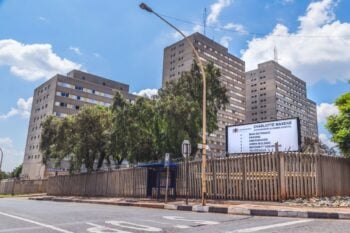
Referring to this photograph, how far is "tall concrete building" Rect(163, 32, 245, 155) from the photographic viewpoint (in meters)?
106

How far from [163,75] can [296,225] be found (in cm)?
10898

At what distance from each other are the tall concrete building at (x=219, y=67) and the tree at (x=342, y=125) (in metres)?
84.7

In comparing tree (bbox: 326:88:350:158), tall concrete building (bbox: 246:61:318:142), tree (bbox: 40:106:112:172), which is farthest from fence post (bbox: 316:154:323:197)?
tall concrete building (bbox: 246:61:318:142)

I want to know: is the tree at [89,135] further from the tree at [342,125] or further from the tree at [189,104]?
the tree at [342,125]

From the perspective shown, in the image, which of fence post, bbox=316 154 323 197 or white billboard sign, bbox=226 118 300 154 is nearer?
fence post, bbox=316 154 323 197

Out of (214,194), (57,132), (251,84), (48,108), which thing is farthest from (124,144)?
(251,84)

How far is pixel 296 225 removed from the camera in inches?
298

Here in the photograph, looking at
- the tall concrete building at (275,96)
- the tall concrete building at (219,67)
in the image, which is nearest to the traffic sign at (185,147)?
the tall concrete building at (219,67)

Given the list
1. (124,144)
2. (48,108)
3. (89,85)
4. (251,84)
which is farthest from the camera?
(251,84)

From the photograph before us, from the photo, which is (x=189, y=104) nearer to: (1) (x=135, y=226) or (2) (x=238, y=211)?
(2) (x=238, y=211)

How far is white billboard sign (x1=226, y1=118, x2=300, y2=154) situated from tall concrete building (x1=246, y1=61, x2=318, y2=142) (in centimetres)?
10873

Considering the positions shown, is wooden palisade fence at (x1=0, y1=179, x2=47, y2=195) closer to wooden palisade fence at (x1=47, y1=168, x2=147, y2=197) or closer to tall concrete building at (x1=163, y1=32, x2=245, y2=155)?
wooden palisade fence at (x1=47, y1=168, x2=147, y2=197)

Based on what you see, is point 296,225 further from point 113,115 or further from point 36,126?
point 36,126

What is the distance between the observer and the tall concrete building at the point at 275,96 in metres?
127
